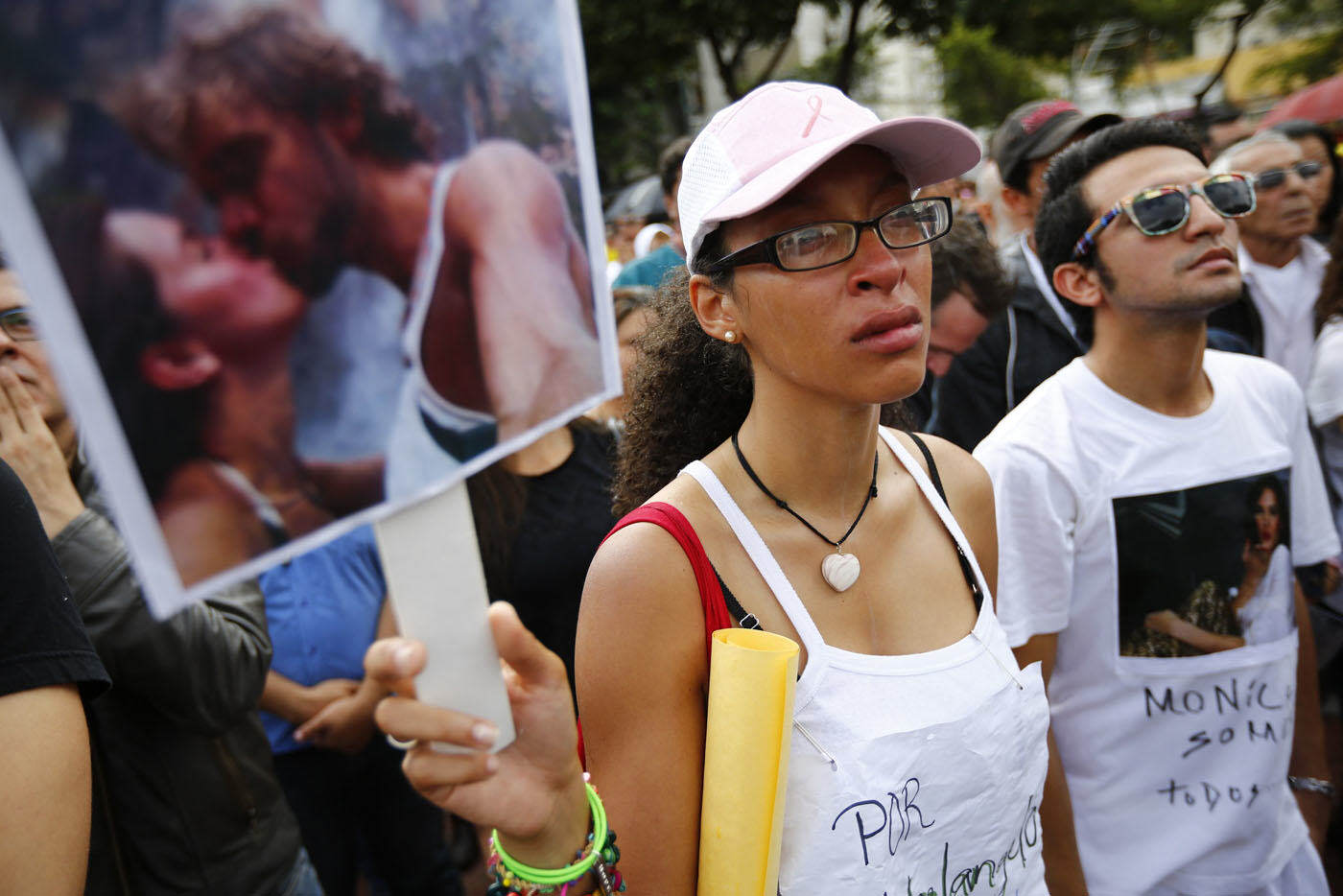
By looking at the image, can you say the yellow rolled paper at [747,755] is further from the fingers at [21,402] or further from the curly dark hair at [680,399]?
the fingers at [21,402]

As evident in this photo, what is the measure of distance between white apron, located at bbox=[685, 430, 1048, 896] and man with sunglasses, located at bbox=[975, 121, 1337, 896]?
60cm

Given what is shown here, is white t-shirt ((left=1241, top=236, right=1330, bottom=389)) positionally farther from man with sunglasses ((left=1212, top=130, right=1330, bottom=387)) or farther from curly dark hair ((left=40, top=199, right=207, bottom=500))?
curly dark hair ((left=40, top=199, right=207, bottom=500))

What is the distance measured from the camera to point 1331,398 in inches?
127

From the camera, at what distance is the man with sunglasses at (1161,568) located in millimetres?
2209

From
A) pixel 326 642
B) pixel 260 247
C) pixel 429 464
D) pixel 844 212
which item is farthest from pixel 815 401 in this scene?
pixel 326 642

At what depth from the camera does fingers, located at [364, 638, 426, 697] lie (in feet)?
2.78

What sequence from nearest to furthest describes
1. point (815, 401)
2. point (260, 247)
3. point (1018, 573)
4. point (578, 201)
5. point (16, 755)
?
1. point (260, 247)
2. point (578, 201)
3. point (16, 755)
4. point (815, 401)
5. point (1018, 573)

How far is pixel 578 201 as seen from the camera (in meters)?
0.98

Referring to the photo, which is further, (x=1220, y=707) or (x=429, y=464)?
(x=1220, y=707)

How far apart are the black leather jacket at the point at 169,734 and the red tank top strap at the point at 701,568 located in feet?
3.44

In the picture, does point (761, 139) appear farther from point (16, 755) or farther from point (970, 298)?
point (970, 298)

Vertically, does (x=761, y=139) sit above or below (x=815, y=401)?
above

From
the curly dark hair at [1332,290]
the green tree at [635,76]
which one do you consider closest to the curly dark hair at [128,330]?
the curly dark hair at [1332,290]

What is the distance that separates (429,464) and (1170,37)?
2701cm
